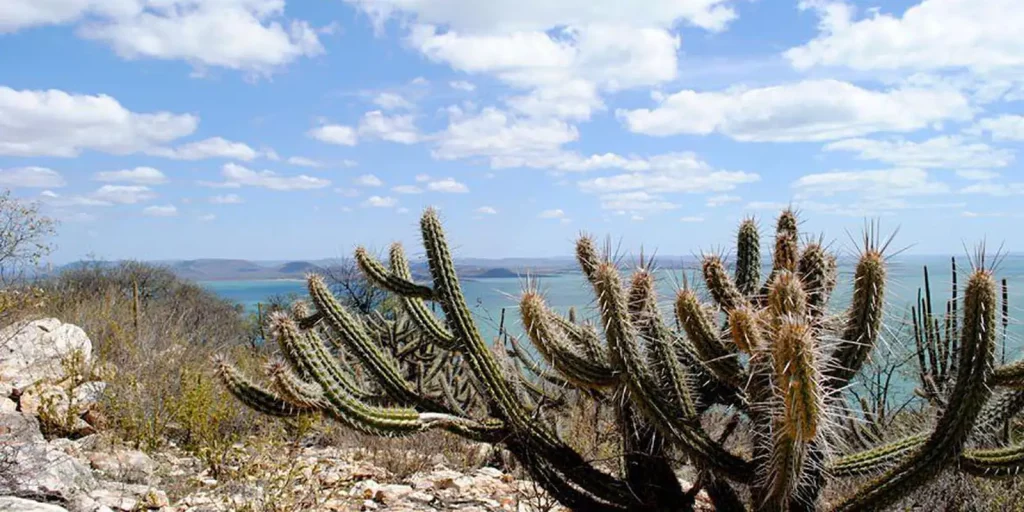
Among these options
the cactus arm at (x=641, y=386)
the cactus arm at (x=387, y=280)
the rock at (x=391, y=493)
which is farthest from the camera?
the rock at (x=391, y=493)

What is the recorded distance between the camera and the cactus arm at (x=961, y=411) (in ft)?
10.4

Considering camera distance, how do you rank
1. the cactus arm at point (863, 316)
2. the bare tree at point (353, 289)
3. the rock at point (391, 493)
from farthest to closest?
the bare tree at point (353, 289) < the rock at point (391, 493) < the cactus arm at point (863, 316)

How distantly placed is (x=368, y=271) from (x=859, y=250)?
7.89ft

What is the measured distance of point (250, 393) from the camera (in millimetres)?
4062

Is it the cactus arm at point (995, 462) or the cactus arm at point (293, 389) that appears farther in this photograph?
the cactus arm at point (293, 389)

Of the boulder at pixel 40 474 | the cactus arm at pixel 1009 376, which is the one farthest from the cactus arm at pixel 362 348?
the cactus arm at pixel 1009 376

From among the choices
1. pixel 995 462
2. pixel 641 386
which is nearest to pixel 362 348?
pixel 641 386

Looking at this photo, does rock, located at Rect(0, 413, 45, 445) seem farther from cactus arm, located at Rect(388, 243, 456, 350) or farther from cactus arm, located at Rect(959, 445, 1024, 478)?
cactus arm, located at Rect(959, 445, 1024, 478)

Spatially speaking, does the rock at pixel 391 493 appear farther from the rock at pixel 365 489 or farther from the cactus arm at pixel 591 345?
the cactus arm at pixel 591 345

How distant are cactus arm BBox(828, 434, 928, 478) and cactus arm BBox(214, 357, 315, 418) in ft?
7.78

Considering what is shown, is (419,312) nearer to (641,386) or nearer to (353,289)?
(641,386)

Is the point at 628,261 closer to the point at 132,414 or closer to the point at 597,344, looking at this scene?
the point at 597,344

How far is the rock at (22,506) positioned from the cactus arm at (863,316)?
4.16 m

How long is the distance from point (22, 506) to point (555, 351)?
3149 millimetres
